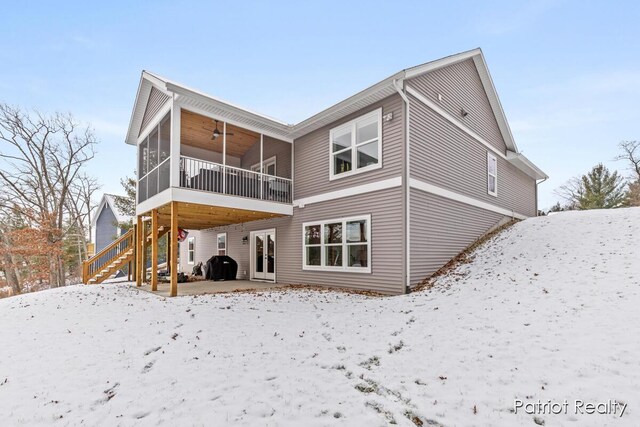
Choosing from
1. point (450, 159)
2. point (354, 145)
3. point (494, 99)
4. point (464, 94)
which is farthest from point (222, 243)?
point (494, 99)

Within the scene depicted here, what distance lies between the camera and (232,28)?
16719 millimetres

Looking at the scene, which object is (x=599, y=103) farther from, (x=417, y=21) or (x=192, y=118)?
(x=192, y=118)

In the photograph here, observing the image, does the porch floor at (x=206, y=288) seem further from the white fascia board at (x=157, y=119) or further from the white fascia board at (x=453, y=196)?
the white fascia board at (x=453, y=196)

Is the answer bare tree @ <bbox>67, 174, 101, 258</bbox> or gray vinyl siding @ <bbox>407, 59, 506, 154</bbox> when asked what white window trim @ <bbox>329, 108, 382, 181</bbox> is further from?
bare tree @ <bbox>67, 174, 101, 258</bbox>

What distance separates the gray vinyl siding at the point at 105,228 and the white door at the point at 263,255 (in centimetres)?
1357

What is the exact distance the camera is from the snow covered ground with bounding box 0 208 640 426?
2.83m

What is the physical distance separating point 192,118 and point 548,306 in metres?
10.8

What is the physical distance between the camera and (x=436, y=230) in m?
9.04

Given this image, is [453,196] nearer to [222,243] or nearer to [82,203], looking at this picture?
[222,243]

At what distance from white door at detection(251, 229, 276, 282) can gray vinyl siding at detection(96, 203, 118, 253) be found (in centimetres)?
1357

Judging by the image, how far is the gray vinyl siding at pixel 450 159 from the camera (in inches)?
340

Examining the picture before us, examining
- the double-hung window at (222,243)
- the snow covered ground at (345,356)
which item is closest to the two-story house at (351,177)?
the double-hung window at (222,243)

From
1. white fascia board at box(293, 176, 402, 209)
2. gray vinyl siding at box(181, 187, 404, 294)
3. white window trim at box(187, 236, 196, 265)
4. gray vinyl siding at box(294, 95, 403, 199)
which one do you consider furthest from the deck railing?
white window trim at box(187, 236, 196, 265)

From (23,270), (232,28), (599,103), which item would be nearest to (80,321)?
(232,28)
